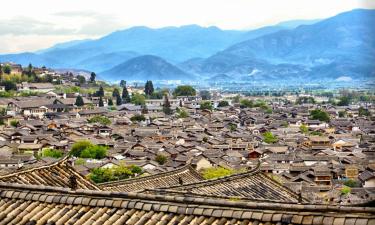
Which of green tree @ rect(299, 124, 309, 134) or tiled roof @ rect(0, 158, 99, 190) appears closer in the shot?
tiled roof @ rect(0, 158, 99, 190)

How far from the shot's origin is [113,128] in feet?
193

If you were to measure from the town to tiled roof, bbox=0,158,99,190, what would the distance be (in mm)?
40

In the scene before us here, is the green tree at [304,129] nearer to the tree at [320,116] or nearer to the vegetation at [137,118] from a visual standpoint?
the tree at [320,116]

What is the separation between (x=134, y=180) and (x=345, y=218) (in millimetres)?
7933

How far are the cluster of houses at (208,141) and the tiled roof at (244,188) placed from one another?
30.5 ft

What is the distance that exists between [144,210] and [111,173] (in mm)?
26942

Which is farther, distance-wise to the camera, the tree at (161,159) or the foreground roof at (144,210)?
the tree at (161,159)

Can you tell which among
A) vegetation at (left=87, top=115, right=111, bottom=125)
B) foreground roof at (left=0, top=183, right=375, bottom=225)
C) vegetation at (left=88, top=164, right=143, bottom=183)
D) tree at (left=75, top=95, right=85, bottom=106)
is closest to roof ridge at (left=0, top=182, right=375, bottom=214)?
foreground roof at (left=0, top=183, right=375, bottom=225)

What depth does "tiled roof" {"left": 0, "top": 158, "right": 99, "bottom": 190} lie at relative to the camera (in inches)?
304

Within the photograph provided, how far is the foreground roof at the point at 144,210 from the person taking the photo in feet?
13.1

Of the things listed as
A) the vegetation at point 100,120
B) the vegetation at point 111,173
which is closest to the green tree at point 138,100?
the vegetation at point 100,120

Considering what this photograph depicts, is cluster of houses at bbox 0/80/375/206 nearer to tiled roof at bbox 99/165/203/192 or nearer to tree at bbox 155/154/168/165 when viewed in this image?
tree at bbox 155/154/168/165

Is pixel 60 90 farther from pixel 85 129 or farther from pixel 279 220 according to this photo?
pixel 279 220

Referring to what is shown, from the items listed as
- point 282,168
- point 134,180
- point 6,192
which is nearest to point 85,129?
point 282,168
